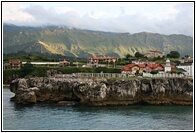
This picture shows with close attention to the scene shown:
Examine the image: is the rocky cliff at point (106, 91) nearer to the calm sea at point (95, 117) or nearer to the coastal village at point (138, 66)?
the calm sea at point (95, 117)

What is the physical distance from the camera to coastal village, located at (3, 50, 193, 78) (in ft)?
232

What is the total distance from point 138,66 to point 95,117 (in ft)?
154

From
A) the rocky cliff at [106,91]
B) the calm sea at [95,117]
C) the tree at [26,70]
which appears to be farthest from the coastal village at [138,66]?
the calm sea at [95,117]

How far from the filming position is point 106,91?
57312mm

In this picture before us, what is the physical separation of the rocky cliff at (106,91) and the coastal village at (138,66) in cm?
751

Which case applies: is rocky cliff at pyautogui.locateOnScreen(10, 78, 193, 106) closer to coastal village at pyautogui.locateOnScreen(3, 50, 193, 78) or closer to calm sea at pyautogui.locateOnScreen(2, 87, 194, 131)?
calm sea at pyautogui.locateOnScreen(2, 87, 194, 131)

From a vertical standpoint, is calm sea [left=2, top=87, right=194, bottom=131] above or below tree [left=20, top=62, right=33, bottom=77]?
below

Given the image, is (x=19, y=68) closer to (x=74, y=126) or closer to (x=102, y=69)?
(x=102, y=69)

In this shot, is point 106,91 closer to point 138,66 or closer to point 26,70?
point 138,66

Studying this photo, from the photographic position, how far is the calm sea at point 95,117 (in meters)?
39.6

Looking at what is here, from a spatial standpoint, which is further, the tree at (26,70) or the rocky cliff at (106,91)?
the tree at (26,70)

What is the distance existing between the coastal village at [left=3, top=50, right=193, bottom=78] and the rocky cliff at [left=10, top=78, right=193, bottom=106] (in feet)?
24.6

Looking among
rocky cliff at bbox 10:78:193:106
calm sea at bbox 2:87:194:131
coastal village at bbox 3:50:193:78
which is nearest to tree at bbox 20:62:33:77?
coastal village at bbox 3:50:193:78

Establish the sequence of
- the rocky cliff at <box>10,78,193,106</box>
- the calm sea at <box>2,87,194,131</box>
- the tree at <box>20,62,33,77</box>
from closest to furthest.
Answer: the calm sea at <box>2,87,194,131</box> < the rocky cliff at <box>10,78,193,106</box> < the tree at <box>20,62,33,77</box>
